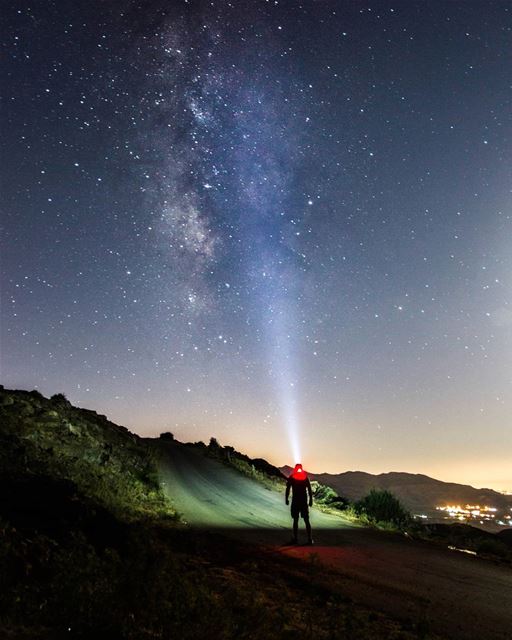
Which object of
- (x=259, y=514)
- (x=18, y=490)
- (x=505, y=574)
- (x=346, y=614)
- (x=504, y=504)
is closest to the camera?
(x=346, y=614)

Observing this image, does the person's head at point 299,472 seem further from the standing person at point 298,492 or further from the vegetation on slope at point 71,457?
the vegetation on slope at point 71,457

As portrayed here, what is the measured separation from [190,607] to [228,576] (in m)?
3.40

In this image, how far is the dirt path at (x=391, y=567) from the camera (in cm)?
674

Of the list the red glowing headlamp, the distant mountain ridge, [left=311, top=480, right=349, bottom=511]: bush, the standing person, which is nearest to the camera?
the standing person

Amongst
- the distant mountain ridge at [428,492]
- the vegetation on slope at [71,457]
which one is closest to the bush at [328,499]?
the vegetation on slope at [71,457]

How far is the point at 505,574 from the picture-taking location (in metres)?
10.2

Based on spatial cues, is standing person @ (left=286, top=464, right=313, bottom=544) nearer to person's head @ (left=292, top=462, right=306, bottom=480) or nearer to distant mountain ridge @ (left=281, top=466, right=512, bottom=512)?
person's head @ (left=292, top=462, right=306, bottom=480)

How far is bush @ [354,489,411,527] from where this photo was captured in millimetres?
20516

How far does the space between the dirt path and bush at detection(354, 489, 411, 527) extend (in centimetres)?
250

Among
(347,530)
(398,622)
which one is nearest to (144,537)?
(398,622)

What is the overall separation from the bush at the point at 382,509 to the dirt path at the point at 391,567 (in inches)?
98.5

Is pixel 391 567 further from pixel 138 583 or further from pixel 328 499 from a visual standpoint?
pixel 328 499

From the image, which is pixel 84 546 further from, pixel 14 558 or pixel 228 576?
pixel 228 576

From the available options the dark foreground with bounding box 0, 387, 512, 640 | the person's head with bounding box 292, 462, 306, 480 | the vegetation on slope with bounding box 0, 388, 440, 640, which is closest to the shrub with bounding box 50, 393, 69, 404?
the dark foreground with bounding box 0, 387, 512, 640
